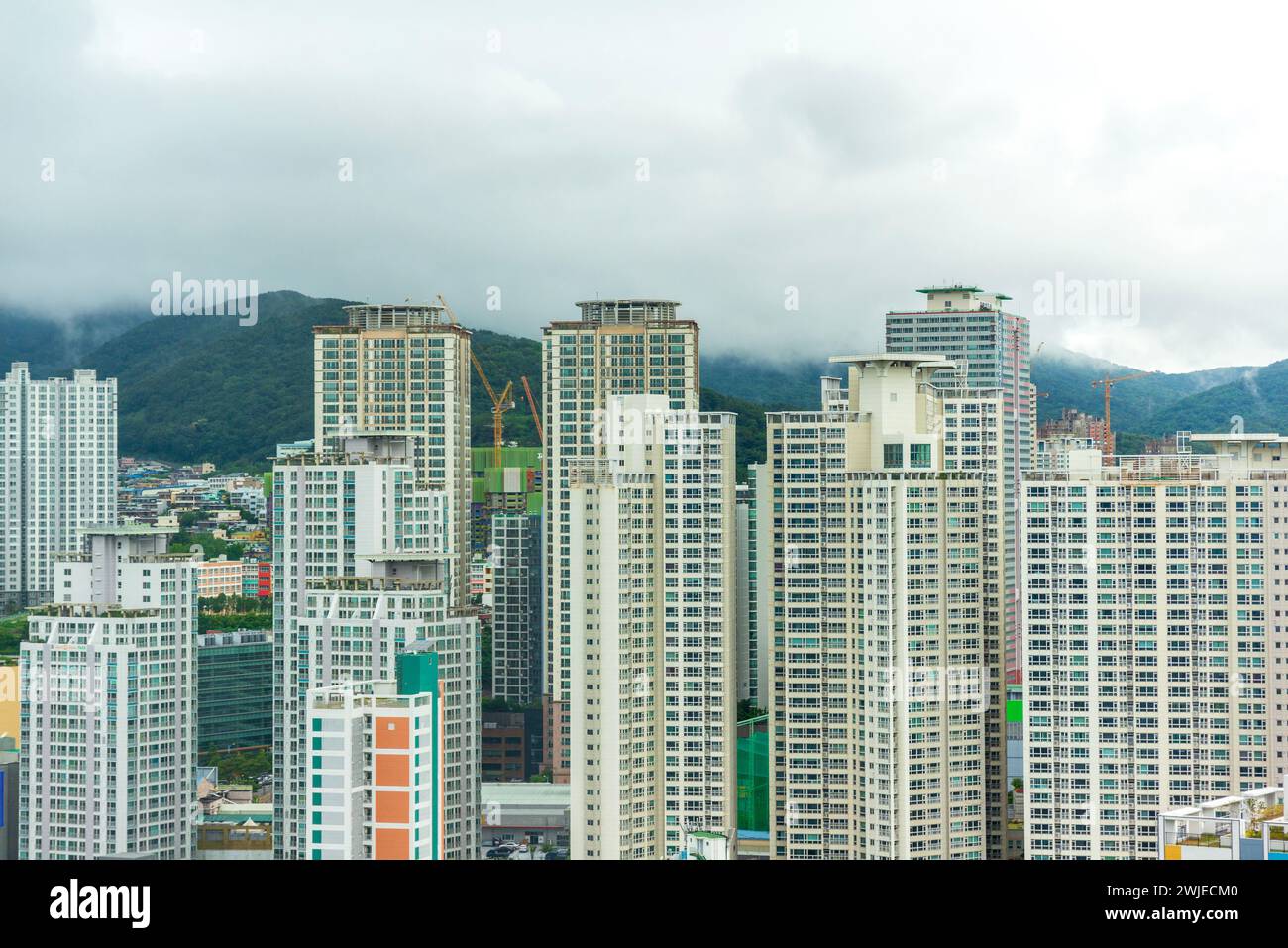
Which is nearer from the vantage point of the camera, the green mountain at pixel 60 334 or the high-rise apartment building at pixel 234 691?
the high-rise apartment building at pixel 234 691

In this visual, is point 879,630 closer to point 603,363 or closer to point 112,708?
point 112,708

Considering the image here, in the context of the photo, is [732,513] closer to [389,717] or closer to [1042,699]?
[1042,699]

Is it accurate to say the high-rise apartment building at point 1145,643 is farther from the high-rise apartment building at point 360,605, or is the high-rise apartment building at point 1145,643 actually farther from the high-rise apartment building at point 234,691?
the high-rise apartment building at point 234,691

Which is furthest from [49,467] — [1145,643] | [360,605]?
[1145,643]

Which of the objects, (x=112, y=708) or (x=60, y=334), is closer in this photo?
(x=112, y=708)

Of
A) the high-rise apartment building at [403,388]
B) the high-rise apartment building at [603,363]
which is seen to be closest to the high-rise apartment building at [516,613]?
the high-rise apartment building at [603,363]

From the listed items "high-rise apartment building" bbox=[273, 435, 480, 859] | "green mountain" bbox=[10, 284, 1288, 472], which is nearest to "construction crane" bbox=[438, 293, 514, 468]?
"green mountain" bbox=[10, 284, 1288, 472]

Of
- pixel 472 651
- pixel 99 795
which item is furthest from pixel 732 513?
pixel 99 795
